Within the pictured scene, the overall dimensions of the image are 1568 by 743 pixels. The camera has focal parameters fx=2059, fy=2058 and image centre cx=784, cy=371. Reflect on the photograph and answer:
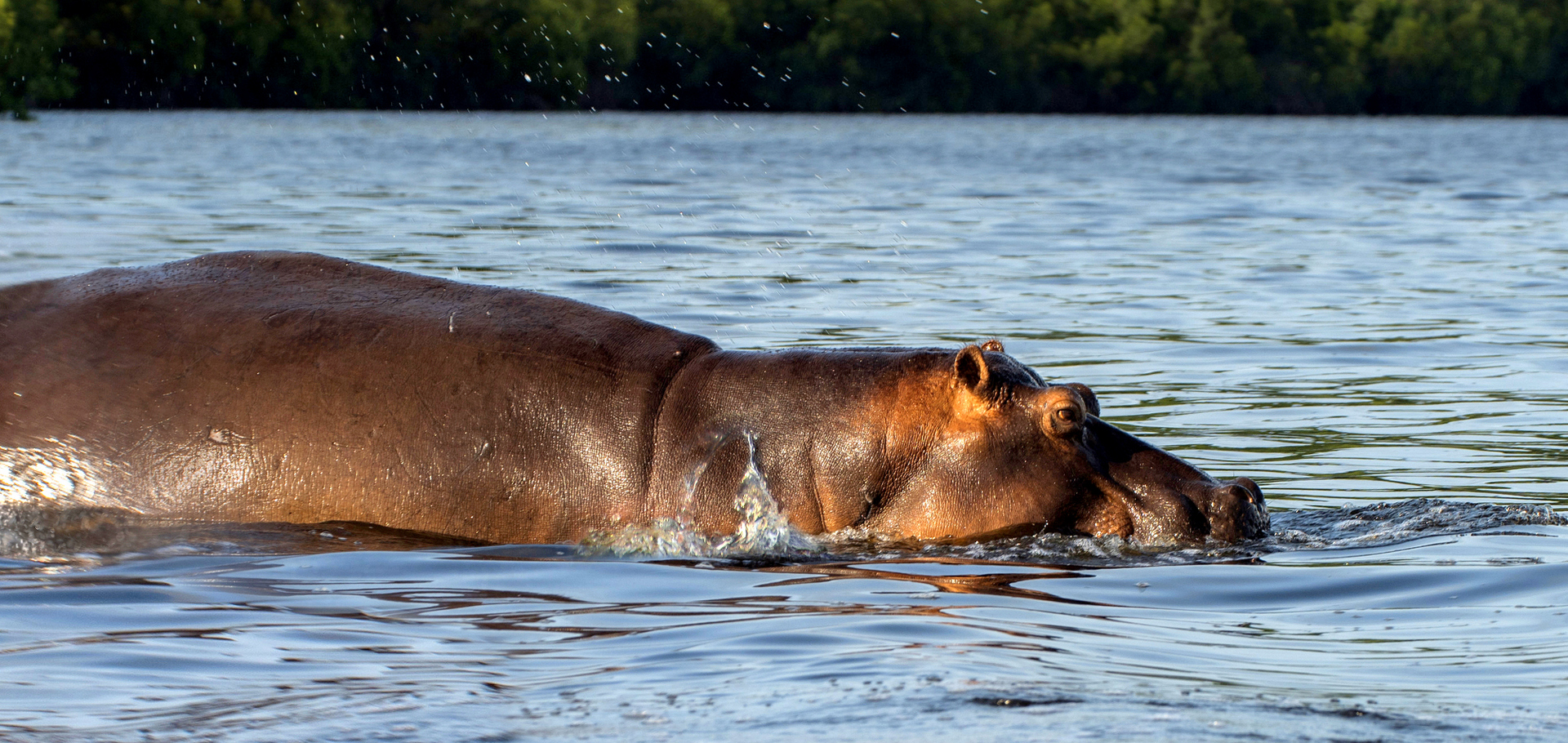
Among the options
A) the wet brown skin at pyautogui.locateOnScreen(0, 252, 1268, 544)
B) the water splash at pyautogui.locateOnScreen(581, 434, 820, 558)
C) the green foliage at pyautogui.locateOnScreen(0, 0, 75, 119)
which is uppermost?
the green foliage at pyautogui.locateOnScreen(0, 0, 75, 119)

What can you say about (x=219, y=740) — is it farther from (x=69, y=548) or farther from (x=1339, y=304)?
(x=1339, y=304)

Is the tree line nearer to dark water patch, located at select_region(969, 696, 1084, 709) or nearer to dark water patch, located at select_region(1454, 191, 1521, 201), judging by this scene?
dark water patch, located at select_region(1454, 191, 1521, 201)

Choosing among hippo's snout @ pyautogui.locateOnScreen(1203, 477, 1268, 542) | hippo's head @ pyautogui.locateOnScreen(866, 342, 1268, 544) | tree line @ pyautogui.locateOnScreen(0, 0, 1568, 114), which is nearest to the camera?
hippo's head @ pyautogui.locateOnScreen(866, 342, 1268, 544)

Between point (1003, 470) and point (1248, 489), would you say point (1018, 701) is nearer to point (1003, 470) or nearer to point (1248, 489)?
point (1003, 470)

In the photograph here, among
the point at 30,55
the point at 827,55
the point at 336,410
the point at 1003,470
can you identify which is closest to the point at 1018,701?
the point at 1003,470

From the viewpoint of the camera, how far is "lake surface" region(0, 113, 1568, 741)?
4.08 m

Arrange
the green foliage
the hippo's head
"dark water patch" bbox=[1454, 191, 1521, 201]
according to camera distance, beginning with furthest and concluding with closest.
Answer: the green foliage → "dark water patch" bbox=[1454, 191, 1521, 201] → the hippo's head

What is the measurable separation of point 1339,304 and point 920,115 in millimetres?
72358

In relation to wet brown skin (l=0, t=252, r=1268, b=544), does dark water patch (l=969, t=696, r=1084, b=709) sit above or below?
below

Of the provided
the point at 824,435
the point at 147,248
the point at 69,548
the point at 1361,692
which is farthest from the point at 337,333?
the point at 147,248

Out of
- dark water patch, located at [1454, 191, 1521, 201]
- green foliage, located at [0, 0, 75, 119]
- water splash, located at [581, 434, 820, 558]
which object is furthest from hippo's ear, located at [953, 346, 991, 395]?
green foliage, located at [0, 0, 75, 119]

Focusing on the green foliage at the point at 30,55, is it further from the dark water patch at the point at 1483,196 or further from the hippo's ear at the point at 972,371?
the hippo's ear at the point at 972,371

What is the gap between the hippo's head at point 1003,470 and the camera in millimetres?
5660

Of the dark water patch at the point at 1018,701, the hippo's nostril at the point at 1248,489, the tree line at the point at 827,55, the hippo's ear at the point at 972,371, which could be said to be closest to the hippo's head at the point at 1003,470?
the hippo's ear at the point at 972,371
